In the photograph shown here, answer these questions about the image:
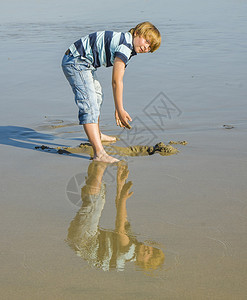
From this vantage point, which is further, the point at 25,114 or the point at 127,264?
the point at 25,114

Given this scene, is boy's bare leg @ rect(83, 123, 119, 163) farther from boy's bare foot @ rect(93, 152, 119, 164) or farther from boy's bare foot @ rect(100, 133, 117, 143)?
boy's bare foot @ rect(100, 133, 117, 143)

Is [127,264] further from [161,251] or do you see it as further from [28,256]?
[28,256]

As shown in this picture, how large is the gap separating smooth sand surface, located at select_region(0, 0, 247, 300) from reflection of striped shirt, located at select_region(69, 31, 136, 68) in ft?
2.78

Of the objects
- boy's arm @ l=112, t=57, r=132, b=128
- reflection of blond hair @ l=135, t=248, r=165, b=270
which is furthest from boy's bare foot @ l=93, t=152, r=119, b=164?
reflection of blond hair @ l=135, t=248, r=165, b=270

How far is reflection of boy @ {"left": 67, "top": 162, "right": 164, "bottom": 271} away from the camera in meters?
2.22

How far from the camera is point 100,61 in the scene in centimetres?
380

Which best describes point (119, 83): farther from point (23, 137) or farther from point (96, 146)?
point (23, 137)

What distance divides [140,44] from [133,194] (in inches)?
52.2

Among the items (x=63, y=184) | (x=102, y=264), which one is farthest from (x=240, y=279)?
(x=63, y=184)

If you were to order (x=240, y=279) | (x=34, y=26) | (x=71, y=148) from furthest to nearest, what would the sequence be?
(x=34, y=26)
(x=71, y=148)
(x=240, y=279)

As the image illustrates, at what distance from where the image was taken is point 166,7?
16172 mm

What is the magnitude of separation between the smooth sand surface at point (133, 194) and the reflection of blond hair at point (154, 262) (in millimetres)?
10

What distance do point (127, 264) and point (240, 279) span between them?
1.77 feet

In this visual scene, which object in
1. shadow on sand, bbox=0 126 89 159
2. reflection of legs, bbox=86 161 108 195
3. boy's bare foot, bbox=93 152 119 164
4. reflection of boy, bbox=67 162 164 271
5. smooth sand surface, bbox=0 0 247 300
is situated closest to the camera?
smooth sand surface, bbox=0 0 247 300
